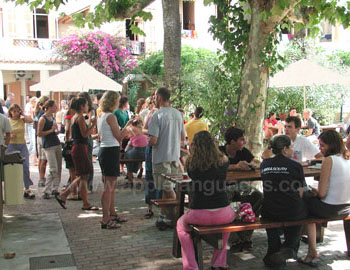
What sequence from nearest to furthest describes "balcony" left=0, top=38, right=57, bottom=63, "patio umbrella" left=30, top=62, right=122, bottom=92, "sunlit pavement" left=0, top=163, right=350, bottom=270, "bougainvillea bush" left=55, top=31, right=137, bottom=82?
"sunlit pavement" left=0, top=163, right=350, bottom=270
"patio umbrella" left=30, top=62, right=122, bottom=92
"bougainvillea bush" left=55, top=31, right=137, bottom=82
"balcony" left=0, top=38, right=57, bottom=63

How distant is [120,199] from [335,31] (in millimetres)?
27192

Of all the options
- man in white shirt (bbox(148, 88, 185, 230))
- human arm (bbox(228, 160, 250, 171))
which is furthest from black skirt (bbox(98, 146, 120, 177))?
human arm (bbox(228, 160, 250, 171))

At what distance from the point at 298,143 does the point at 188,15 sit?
82.9ft

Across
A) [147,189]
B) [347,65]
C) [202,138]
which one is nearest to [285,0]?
[202,138]

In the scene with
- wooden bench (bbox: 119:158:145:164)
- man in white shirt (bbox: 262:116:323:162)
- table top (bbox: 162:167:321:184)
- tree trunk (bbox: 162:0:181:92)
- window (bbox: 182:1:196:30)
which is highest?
window (bbox: 182:1:196:30)

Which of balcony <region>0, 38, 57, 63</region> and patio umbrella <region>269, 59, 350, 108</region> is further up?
balcony <region>0, 38, 57, 63</region>

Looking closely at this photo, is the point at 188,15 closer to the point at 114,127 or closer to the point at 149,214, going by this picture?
the point at 149,214

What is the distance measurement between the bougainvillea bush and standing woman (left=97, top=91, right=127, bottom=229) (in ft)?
57.2

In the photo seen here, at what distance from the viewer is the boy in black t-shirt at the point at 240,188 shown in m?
5.36

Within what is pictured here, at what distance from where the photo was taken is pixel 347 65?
72.7ft

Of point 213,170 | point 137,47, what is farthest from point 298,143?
point 137,47

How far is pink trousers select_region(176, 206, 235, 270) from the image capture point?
4.45 metres

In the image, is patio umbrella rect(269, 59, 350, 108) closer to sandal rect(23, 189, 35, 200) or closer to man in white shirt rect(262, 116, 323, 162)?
man in white shirt rect(262, 116, 323, 162)

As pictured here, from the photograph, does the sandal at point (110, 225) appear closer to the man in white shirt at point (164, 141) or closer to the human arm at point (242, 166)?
the man in white shirt at point (164, 141)
